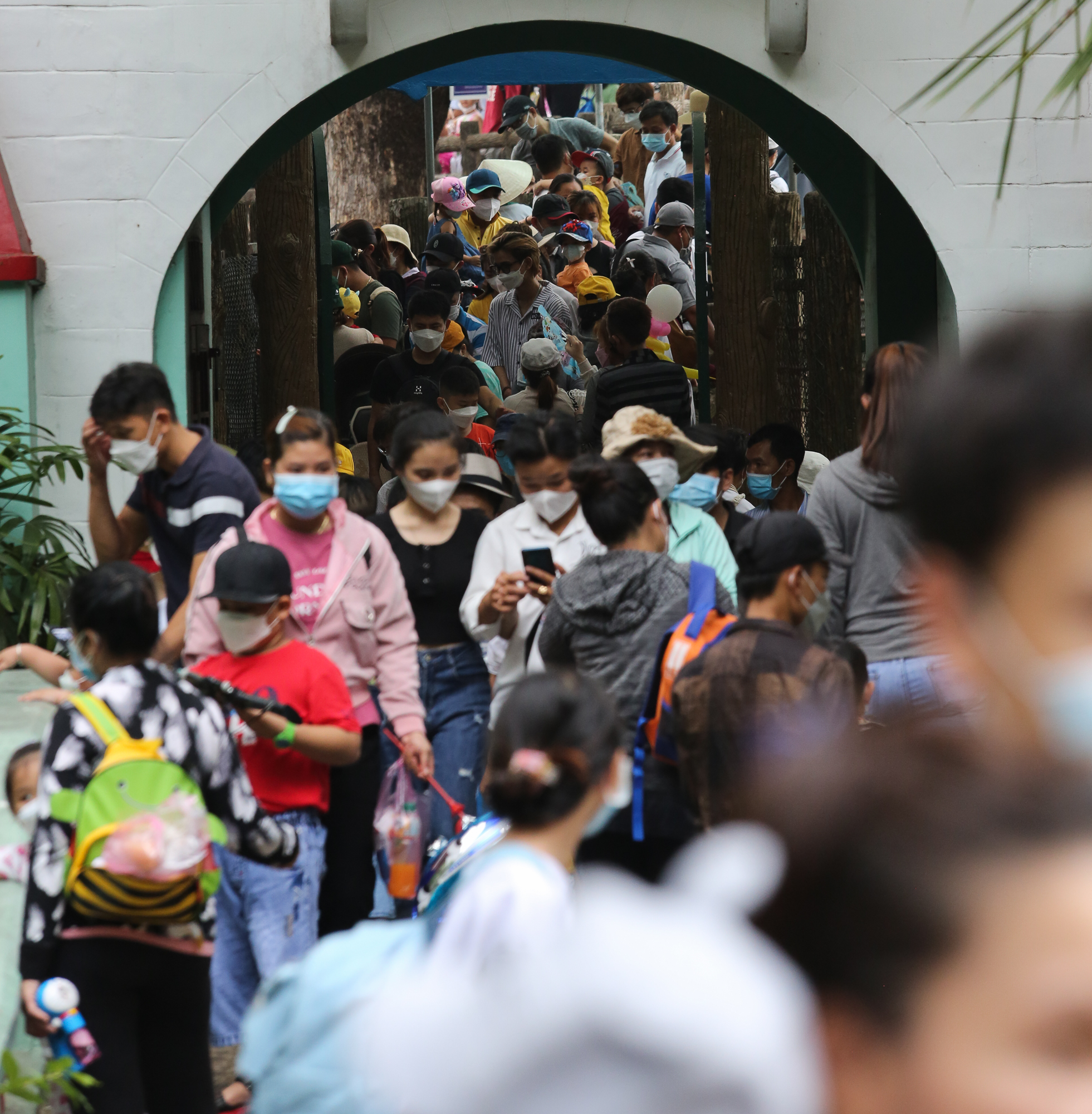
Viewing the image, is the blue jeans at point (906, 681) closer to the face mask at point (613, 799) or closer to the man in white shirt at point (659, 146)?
the face mask at point (613, 799)

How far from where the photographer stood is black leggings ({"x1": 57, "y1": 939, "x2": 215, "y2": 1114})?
3592 millimetres

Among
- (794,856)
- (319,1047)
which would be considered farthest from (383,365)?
(794,856)

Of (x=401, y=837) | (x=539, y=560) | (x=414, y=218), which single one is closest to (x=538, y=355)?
(x=539, y=560)

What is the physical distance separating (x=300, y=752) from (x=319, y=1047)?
7.85 ft

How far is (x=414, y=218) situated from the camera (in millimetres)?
17688

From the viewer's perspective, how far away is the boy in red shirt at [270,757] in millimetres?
4422

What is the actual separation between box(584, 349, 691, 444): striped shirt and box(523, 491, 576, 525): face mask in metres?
1.68

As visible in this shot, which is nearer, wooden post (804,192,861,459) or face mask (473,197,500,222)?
wooden post (804,192,861,459)

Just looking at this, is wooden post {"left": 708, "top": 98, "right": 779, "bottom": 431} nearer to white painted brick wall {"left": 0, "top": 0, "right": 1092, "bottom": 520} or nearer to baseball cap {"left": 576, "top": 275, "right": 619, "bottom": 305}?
baseball cap {"left": 576, "top": 275, "right": 619, "bottom": 305}

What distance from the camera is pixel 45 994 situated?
3.52 metres

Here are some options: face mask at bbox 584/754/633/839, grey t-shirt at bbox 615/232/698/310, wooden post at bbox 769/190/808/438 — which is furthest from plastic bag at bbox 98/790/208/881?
grey t-shirt at bbox 615/232/698/310

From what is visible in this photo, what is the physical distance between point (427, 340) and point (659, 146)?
7.96 meters

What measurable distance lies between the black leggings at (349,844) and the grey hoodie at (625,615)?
2.41 ft

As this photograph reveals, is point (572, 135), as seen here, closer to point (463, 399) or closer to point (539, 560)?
point (463, 399)
